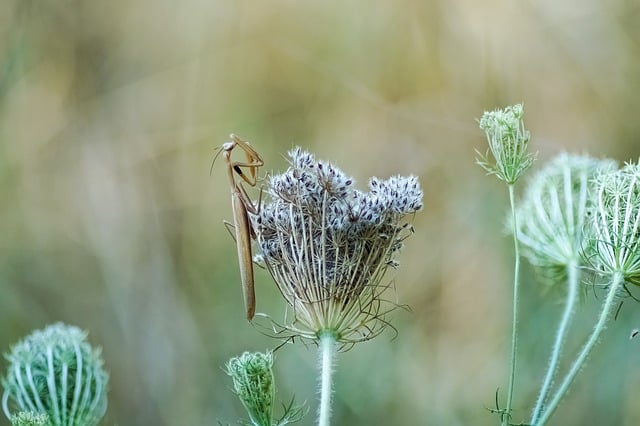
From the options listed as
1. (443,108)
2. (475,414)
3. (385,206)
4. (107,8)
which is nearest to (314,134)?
(443,108)

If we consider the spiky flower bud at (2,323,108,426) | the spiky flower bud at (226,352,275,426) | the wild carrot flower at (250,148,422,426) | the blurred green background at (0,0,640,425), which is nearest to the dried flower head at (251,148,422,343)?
the wild carrot flower at (250,148,422,426)

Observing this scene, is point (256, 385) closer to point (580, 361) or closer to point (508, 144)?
point (580, 361)

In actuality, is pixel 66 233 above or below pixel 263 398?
above

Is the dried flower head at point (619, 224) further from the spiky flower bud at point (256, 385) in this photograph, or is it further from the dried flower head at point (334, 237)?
the spiky flower bud at point (256, 385)

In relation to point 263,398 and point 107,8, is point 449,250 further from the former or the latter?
point 263,398

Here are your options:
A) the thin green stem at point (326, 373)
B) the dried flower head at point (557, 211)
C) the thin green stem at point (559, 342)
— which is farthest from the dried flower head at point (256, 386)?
the dried flower head at point (557, 211)

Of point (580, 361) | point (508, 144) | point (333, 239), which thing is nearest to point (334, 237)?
point (333, 239)
